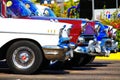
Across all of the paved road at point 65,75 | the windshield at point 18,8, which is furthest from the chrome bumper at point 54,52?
the windshield at point 18,8

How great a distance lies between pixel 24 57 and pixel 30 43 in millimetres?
387

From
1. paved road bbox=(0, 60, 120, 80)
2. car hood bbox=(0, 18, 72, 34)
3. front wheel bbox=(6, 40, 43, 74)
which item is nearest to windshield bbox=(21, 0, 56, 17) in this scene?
paved road bbox=(0, 60, 120, 80)

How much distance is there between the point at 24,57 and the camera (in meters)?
11.6

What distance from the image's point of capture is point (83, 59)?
14688 millimetres

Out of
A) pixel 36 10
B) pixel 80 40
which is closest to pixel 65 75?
pixel 80 40

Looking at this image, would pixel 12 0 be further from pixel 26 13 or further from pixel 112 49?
pixel 112 49

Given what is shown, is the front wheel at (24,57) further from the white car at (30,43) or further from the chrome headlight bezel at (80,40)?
the chrome headlight bezel at (80,40)

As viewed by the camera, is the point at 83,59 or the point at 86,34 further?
the point at 83,59

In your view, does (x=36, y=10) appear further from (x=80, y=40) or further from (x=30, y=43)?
(x=30, y=43)

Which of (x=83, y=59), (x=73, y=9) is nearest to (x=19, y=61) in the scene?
(x=83, y=59)

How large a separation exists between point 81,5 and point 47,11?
683 inches

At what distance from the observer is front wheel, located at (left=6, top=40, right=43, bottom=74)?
451 inches

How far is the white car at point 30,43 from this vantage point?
37.4 feet

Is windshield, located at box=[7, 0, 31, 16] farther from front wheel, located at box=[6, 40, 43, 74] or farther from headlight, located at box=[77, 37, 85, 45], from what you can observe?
headlight, located at box=[77, 37, 85, 45]
